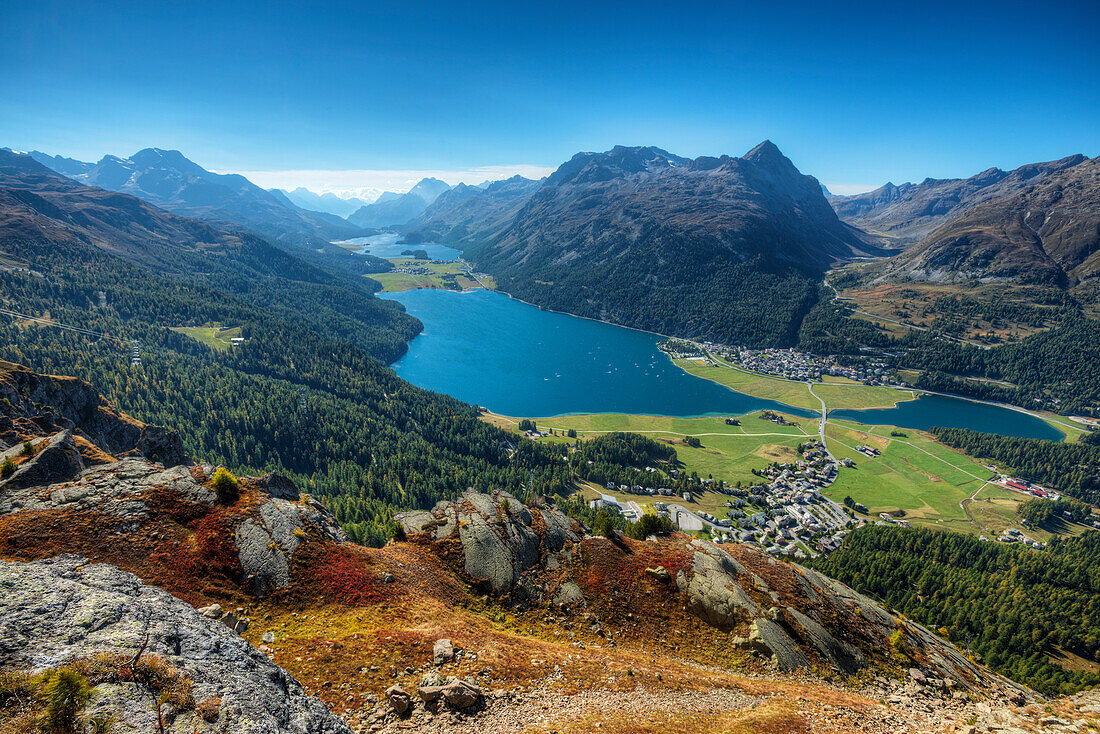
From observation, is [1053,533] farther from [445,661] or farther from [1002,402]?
[445,661]

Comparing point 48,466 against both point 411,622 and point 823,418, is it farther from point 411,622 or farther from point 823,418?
point 823,418

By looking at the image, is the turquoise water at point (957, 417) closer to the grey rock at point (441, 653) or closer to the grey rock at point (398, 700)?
the grey rock at point (441, 653)

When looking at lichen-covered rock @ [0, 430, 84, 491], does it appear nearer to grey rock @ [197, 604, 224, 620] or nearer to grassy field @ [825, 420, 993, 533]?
grey rock @ [197, 604, 224, 620]

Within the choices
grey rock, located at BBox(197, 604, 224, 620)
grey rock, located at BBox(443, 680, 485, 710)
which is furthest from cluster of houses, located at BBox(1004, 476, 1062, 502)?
grey rock, located at BBox(197, 604, 224, 620)

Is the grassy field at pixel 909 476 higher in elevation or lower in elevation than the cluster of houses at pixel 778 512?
higher

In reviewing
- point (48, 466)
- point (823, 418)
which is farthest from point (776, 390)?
point (48, 466)

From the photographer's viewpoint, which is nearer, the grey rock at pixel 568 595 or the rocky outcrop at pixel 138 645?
the rocky outcrop at pixel 138 645

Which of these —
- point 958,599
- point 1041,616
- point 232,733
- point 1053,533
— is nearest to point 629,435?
point 958,599

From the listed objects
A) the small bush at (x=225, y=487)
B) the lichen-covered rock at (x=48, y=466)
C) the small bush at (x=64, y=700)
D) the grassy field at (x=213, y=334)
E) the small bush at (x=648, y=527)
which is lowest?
the grassy field at (x=213, y=334)

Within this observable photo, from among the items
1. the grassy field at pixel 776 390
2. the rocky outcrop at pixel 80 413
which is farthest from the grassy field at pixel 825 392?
the rocky outcrop at pixel 80 413
